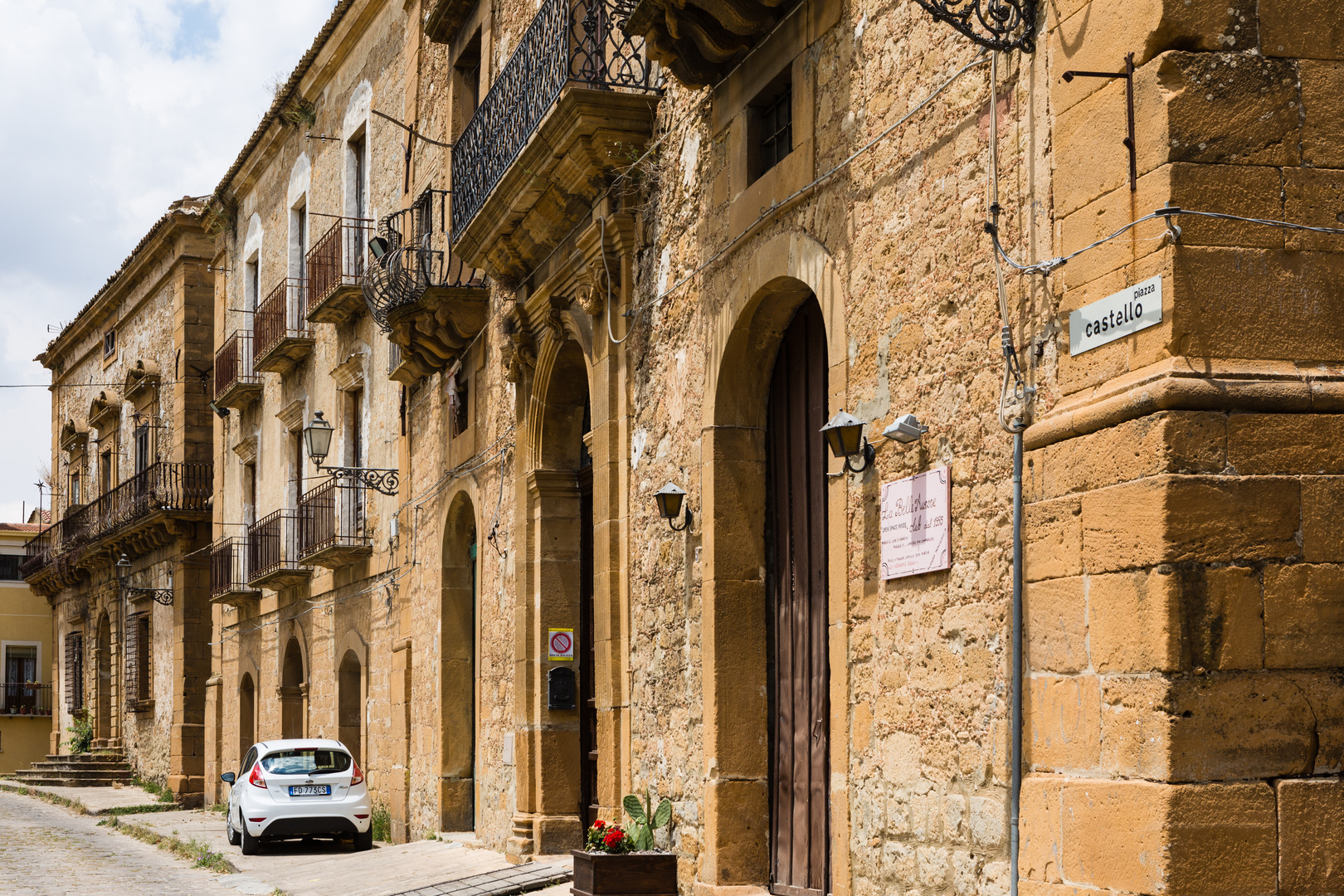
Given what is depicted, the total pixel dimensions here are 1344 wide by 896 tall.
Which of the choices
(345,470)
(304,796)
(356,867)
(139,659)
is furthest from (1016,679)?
(139,659)

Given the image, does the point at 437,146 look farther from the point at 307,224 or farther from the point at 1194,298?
the point at 1194,298

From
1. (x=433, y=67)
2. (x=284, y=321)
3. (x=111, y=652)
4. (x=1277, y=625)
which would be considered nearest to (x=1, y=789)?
(x=111, y=652)

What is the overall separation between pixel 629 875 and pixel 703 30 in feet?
16.1

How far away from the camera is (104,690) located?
34.3 meters

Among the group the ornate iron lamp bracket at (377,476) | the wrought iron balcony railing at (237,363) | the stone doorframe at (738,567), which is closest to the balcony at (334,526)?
the ornate iron lamp bracket at (377,476)

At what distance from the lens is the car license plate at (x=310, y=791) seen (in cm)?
1614

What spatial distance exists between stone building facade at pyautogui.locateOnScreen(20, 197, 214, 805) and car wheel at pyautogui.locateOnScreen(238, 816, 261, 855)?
462 inches

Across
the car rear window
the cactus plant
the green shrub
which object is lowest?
the green shrub

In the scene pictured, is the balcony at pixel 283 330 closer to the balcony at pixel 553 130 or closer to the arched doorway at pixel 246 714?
the arched doorway at pixel 246 714

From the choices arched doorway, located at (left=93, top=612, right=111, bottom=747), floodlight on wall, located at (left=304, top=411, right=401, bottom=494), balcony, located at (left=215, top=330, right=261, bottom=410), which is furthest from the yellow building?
floodlight on wall, located at (left=304, top=411, right=401, bottom=494)

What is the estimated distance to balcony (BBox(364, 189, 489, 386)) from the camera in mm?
14570

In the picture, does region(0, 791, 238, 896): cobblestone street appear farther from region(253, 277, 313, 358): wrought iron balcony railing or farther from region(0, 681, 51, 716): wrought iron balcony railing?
region(0, 681, 51, 716): wrought iron balcony railing

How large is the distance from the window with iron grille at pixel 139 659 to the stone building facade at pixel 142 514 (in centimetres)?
3

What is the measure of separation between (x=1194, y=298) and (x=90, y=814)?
2373 cm
